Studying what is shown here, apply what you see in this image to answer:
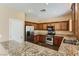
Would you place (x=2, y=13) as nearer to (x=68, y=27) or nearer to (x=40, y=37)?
(x=40, y=37)

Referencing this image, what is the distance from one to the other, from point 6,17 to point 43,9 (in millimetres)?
594

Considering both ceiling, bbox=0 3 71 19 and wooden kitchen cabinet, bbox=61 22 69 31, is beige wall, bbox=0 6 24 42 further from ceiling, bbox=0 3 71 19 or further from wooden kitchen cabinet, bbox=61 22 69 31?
wooden kitchen cabinet, bbox=61 22 69 31

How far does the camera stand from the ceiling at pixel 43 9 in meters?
1.98

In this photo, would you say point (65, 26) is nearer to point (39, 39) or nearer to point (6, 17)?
point (39, 39)

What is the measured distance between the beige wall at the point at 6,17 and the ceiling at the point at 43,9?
8 centimetres

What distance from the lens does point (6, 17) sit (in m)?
1.99

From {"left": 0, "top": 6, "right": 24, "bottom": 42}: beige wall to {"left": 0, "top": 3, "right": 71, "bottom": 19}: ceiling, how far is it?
76 mm

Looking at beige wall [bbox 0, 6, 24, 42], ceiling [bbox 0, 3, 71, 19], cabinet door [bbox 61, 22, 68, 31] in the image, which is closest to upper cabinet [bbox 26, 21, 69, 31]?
cabinet door [bbox 61, 22, 68, 31]

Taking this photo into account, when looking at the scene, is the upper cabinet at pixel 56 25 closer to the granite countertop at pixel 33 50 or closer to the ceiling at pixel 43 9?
the ceiling at pixel 43 9

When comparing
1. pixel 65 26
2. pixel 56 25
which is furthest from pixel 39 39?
pixel 65 26

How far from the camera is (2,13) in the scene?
202 cm

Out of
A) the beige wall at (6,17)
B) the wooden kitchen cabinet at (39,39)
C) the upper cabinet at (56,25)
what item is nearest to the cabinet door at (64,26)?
the upper cabinet at (56,25)

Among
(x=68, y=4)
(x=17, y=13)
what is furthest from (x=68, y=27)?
(x=17, y=13)

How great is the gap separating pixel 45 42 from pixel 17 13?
0.64 meters
